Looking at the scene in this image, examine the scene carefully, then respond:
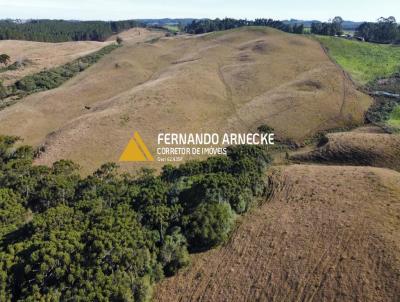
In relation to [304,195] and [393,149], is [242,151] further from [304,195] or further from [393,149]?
[393,149]

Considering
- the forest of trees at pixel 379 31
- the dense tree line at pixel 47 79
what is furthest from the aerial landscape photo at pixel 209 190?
the forest of trees at pixel 379 31

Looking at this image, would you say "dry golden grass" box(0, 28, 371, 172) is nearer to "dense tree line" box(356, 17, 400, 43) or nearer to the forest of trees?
the forest of trees

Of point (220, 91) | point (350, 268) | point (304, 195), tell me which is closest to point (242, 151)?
point (304, 195)

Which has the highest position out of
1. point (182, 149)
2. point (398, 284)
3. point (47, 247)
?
point (47, 247)

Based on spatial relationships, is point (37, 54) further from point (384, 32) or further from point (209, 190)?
point (384, 32)
